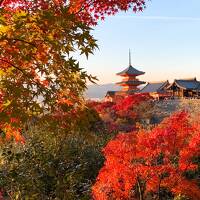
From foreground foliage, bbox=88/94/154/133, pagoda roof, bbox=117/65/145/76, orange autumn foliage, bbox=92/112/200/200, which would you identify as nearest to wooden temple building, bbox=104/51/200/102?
pagoda roof, bbox=117/65/145/76

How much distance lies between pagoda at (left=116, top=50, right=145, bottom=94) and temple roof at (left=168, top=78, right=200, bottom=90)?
29.2 feet

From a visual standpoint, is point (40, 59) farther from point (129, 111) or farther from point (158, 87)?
point (158, 87)

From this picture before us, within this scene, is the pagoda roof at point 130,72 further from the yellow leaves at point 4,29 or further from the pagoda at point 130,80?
the yellow leaves at point 4,29

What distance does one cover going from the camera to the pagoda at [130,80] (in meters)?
68.5

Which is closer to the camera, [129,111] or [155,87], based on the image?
[129,111]

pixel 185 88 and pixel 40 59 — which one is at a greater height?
pixel 40 59

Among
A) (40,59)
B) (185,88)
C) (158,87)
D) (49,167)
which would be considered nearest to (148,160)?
(49,167)

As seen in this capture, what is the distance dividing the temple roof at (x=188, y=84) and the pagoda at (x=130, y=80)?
29.2ft

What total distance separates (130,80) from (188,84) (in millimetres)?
12606

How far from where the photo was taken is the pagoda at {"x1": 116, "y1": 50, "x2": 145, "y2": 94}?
225ft

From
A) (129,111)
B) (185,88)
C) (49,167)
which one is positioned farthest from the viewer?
(185,88)

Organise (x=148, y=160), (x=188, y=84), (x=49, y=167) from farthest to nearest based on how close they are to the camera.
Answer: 1. (x=188, y=84)
2. (x=49, y=167)
3. (x=148, y=160)

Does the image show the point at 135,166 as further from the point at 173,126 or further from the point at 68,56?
the point at 68,56

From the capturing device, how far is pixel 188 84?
59375 millimetres
